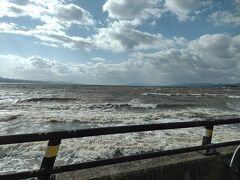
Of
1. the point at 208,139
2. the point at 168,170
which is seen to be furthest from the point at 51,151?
the point at 208,139

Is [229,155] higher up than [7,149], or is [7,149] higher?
[229,155]

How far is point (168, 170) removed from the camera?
12.5 feet

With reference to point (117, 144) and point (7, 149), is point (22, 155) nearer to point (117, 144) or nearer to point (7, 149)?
point (7, 149)

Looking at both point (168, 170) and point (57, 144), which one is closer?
point (57, 144)

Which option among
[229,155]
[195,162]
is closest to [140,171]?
[195,162]

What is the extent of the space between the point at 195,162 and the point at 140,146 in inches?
316

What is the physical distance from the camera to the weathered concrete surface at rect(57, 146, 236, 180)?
342cm

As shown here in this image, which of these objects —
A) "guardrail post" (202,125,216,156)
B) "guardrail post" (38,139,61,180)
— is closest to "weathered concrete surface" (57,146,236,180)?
"guardrail post" (202,125,216,156)

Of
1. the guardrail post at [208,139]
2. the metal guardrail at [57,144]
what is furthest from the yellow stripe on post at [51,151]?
the guardrail post at [208,139]

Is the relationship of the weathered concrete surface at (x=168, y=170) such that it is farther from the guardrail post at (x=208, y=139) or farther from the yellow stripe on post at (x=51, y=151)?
the yellow stripe on post at (x=51, y=151)

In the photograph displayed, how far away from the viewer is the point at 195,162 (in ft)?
13.4

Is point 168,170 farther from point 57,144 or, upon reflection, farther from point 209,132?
point 57,144

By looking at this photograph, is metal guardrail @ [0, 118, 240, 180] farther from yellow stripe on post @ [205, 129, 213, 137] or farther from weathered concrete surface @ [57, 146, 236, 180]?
yellow stripe on post @ [205, 129, 213, 137]

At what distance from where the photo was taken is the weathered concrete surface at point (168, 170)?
11.2 ft
